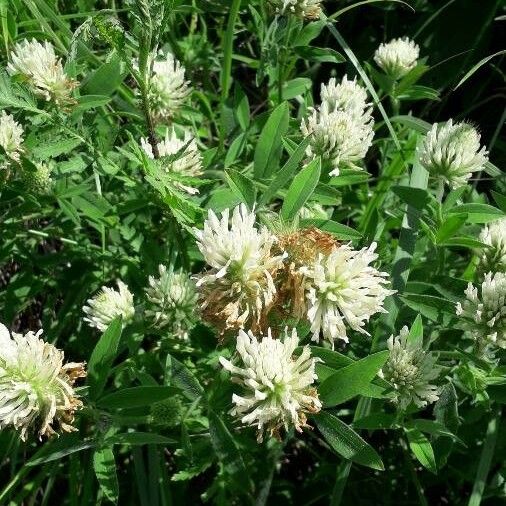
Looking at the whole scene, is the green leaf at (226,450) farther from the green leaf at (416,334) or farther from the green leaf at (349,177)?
the green leaf at (349,177)

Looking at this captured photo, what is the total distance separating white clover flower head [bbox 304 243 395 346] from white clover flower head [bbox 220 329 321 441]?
0.06 metres

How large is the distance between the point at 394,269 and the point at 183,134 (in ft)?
2.83

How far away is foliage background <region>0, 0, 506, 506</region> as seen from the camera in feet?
6.50

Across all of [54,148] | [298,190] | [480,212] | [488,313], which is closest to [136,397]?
[298,190]

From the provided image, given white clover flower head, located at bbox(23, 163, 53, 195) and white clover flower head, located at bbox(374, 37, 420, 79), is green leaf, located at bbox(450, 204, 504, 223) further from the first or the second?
white clover flower head, located at bbox(23, 163, 53, 195)

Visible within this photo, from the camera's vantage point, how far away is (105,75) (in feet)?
7.02

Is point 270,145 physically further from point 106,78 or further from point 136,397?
point 136,397

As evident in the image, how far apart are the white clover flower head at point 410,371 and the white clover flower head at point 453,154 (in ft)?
1.43

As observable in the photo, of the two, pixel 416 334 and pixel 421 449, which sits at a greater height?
pixel 416 334

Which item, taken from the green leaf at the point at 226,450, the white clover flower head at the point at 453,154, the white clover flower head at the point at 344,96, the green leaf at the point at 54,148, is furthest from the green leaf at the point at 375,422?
the green leaf at the point at 54,148

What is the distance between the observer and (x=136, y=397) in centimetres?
168

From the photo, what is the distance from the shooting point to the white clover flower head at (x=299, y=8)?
6.92 ft

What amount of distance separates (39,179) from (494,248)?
1188 mm

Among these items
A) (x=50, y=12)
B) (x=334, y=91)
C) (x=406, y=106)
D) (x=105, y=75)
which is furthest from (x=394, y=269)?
(x=406, y=106)
